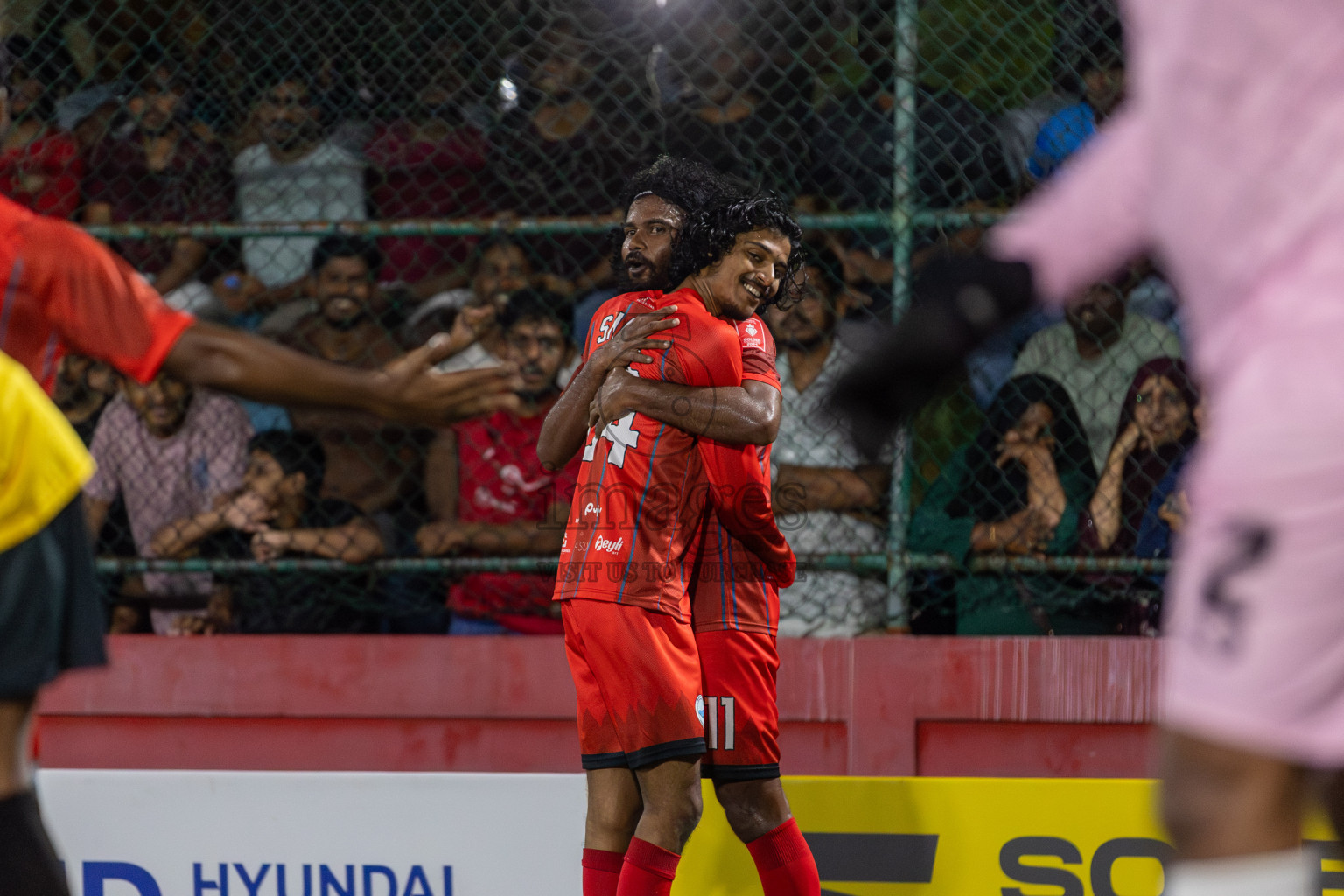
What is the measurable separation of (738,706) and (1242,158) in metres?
2.03

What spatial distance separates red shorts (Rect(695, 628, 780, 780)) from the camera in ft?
10.3

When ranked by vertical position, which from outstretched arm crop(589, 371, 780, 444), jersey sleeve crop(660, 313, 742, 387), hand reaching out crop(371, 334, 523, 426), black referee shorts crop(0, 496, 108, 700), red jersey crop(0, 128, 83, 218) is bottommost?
black referee shorts crop(0, 496, 108, 700)

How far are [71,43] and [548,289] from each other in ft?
6.35

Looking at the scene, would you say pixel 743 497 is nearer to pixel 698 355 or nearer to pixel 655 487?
pixel 655 487

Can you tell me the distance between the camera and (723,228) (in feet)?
10.5

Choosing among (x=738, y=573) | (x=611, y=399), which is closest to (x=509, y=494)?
(x=738, y=573)

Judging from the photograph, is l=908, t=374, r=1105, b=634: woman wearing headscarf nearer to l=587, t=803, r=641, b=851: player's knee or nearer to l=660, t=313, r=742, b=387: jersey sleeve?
l=660, t=313, r=742, b=387: jersey sleeve

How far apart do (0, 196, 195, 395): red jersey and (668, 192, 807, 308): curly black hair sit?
1571 mm

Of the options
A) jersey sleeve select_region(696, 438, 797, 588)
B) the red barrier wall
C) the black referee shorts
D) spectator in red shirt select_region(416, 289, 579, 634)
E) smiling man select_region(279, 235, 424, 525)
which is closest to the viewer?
the black referee shorts

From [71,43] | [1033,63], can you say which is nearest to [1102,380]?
[1033,63]

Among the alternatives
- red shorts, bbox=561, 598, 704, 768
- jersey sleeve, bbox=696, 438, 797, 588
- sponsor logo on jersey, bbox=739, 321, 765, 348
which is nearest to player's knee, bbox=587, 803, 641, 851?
red shorts, bbox=561, 598, 704, 768

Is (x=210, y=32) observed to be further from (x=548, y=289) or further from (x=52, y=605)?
(x=52, y=605)

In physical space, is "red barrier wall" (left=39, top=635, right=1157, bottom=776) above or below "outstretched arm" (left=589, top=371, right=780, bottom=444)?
below

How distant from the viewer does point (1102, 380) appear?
4.15m
